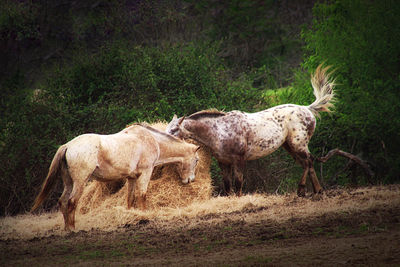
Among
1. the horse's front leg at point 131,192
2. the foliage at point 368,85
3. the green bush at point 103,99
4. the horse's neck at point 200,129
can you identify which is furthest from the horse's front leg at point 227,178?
the foliage at point 368,85

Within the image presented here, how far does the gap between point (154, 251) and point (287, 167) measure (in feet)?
23.2

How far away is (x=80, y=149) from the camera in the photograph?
23.8 ft

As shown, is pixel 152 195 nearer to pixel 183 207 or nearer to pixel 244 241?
pixel 183 207

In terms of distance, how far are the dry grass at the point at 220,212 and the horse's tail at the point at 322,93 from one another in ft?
6.61

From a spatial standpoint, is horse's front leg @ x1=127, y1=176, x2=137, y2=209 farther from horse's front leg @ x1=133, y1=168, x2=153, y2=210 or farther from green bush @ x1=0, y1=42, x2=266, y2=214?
green bush @ x1=0, y1=42, x2=266, y2=214

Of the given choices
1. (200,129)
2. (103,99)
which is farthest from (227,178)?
(103,99)

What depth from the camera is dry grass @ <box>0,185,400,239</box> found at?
282 inches

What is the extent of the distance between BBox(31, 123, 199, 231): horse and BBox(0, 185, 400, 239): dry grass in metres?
0.43

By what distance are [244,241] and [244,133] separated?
3575 millimetres

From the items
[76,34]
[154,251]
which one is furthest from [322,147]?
[76,34]

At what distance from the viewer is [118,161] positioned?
771 cm

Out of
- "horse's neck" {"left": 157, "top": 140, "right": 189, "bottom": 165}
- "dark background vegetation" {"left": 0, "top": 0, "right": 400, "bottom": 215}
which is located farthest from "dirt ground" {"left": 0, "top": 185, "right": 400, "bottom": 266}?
"dark background vegetation" {"left": 0, "top": 0, "right": 400, "bottom": 215}

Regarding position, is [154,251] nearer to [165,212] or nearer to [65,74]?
[165,212]

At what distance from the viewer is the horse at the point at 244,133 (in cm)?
903
